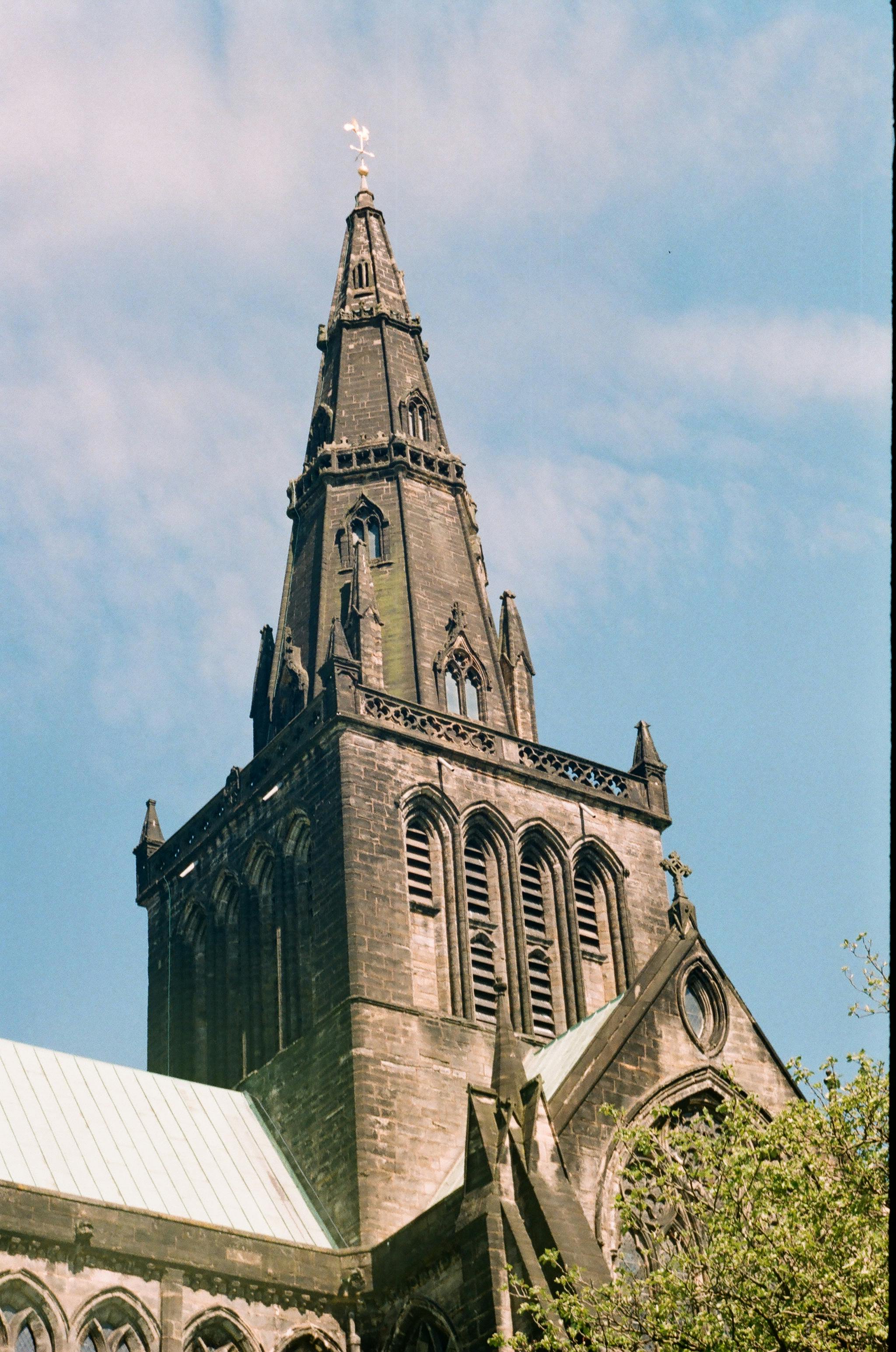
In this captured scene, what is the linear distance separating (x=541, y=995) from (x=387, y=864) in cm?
433

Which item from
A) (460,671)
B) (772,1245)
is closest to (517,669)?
(460,671)

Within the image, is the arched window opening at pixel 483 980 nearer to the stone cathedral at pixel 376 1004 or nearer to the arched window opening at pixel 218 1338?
the stone cathedral at pixel 376 1004

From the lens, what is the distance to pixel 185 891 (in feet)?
162

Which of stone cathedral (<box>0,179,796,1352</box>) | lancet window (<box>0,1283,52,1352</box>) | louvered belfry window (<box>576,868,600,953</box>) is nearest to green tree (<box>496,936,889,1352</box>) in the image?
stone cathedral (<box>0,179,796,1352</box>)

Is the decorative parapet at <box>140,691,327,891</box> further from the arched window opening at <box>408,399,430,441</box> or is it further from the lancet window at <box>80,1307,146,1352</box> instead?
the lancet window at <box>80,1307,146,1352</box>

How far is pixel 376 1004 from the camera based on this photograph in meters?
41.7

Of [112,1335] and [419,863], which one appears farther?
[419,863]

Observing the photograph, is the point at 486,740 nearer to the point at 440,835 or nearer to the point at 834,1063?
the point at 440,835

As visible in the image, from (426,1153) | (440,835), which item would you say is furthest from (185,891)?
(426,1153)

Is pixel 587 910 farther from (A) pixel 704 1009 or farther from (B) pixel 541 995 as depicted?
(A) pixel 704 1009

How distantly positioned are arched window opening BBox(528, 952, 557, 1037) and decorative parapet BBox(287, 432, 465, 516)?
13.6 metres

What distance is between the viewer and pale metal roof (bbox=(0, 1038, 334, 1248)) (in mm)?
38156

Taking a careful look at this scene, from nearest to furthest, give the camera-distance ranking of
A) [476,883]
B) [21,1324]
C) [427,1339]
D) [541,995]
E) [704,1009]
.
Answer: [21,1324]
[427,1339]
[704,1009]
[541,995]
[476,883]

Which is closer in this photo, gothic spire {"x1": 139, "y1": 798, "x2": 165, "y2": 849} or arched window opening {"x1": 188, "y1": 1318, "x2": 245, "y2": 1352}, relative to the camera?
arched window opening {"x1": 188, "y1": 1318, "x2": 245, "y2": 1352}
